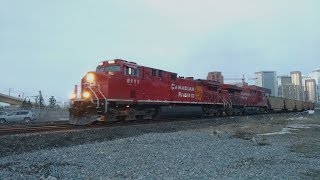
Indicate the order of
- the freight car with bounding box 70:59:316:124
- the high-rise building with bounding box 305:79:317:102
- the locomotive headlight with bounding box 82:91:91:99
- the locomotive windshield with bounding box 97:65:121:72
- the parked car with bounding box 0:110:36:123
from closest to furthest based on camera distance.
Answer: the freight car with bounding box 70:59:316:124 < the locomotive headlight with bounding box 82:91:91:99 < the locomotive windshield with bounding box 97:65:121:72 < the parked car with bounding box 0:110:36:123 < the high-rise building with bounding box 305:79:317:102

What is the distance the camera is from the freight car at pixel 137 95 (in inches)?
763

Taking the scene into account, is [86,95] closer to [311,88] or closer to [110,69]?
[110,69]

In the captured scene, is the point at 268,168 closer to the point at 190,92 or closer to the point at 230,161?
the point at 230,161

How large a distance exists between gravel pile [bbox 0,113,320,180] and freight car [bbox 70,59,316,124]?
7150 mm

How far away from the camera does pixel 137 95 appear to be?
72.4 feet

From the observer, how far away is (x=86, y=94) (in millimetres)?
20391

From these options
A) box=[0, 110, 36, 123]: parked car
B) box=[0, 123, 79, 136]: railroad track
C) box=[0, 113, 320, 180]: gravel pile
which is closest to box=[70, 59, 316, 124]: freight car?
box=[0, 123, 79, 136]: railroad track

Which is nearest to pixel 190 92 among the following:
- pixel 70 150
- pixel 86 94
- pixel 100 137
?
pixel 86 94

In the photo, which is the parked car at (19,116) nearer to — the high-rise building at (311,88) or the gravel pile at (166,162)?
the gravel pile at (166,162)

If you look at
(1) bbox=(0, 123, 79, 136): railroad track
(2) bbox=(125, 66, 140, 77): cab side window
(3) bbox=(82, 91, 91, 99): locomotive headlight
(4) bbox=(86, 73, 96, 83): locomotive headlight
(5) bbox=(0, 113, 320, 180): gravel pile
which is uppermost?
(2) bbox=(125, 66, 140, 77): cab side window

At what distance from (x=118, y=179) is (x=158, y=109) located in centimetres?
1715

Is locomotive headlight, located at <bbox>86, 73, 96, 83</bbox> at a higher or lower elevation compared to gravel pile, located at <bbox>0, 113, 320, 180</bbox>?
higher

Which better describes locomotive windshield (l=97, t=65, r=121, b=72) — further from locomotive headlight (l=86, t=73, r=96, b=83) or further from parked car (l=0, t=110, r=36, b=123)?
parked car (l=0, t=110, r=36, b=123)

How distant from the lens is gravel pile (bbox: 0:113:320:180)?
753cm
